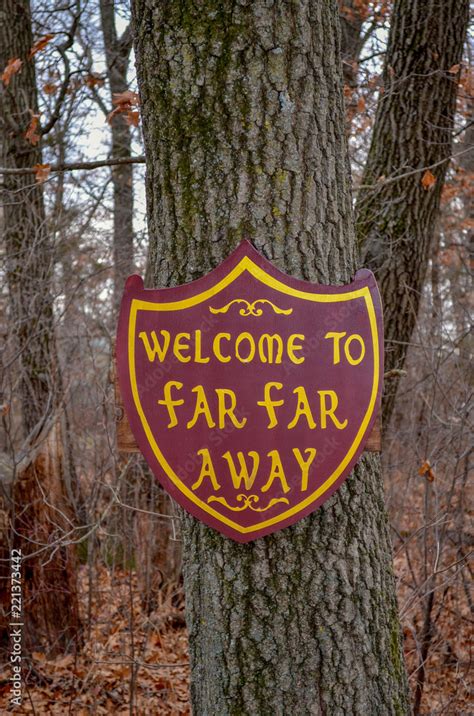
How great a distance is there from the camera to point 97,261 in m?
8.01

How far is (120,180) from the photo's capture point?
9.49m

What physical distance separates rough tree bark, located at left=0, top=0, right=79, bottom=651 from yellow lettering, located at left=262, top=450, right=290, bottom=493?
1.97 metres

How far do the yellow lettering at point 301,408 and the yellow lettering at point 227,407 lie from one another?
0.43ft

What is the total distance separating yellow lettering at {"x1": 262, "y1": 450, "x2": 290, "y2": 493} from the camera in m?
1.83

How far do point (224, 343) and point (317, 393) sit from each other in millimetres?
282

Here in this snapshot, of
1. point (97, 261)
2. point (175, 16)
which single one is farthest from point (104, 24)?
point (175, 16)

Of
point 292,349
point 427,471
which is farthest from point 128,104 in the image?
point 427,471

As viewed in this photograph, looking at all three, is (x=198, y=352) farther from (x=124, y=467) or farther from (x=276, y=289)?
(x=124, y=467)

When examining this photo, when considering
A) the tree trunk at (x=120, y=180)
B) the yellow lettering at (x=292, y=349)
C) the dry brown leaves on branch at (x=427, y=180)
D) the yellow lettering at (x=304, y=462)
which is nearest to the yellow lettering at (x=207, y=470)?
the yellow lettering at (x=304, y=462)

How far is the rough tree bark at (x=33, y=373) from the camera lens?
419 centimetres

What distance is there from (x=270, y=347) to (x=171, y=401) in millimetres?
312

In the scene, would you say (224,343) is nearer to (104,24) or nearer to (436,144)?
(436,144)

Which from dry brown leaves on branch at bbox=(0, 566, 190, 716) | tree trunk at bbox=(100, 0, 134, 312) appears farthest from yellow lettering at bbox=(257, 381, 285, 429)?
tree trunk at bbox=(100, 0, 134, 312)

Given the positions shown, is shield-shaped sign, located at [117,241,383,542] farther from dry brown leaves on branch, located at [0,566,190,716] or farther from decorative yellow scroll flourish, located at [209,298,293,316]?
dry brown leaves on branch, located at [0,566,190,716]
